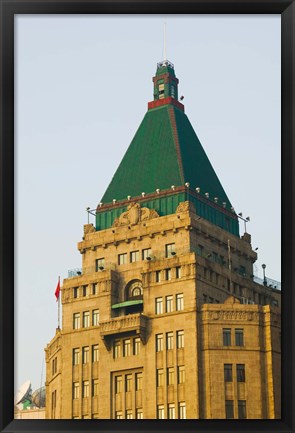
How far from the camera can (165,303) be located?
257ft

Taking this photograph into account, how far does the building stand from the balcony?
10cm

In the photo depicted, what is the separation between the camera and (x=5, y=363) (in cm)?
1506

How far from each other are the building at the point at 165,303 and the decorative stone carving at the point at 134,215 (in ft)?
0.33

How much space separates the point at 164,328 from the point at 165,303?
1.99m

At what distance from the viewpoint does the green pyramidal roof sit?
84.7 meters

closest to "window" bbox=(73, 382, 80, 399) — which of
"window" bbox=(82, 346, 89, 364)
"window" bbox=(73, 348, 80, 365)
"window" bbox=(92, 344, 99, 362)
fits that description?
"window" bbox=(73, 348, 80, 365)

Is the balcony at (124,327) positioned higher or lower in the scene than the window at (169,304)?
lower

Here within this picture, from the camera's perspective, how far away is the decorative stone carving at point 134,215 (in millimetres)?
82625

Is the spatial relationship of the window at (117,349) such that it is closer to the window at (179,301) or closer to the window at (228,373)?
the window at (179,301)

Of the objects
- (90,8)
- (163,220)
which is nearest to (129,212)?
(163,220)

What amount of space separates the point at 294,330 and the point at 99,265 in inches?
2700

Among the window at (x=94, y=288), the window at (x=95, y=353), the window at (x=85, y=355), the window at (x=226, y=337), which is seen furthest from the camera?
the window at (x=94, y=288)

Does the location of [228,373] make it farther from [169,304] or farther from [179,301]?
[169,304]

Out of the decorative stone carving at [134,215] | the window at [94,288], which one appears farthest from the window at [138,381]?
the decorative stone carving at [134,215]
